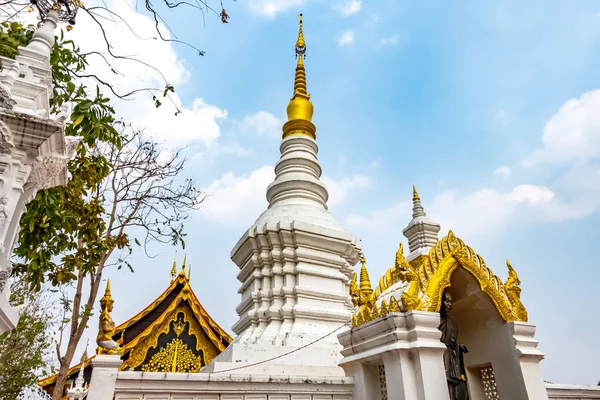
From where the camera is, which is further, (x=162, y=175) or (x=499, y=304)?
(x=162, y=175)

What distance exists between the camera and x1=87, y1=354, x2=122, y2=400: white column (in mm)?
4320

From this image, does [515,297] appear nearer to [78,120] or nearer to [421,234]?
[421,234]

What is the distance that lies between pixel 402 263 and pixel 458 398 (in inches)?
70.2

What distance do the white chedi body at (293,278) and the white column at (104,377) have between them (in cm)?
325

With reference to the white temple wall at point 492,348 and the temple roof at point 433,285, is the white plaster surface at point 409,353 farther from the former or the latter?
the white temple wall at point 492,348

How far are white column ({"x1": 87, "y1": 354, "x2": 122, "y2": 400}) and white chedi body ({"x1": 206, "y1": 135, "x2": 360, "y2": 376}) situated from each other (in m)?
3.25

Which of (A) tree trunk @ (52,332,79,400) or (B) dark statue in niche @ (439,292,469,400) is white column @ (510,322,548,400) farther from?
(A) tree trunk @ (52,332,79,400)

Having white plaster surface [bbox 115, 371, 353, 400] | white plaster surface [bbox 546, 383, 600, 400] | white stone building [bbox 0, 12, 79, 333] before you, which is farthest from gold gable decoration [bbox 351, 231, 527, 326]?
white stone building [bbox 0, 12, 79, 333]

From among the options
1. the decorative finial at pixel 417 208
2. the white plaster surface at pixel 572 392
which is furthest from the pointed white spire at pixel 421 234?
the white plaster surface at pixel 572 392

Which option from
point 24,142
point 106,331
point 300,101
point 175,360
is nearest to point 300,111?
point 300,101

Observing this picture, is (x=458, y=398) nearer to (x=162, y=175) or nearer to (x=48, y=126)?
(x=48, y=126)

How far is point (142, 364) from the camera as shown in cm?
1135

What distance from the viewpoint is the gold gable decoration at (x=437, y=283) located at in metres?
4.75

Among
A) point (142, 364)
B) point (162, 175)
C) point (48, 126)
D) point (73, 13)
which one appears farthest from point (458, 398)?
point (142, 364)
